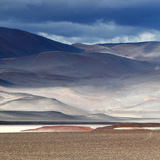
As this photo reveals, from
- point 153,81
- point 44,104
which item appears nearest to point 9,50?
point 153,81

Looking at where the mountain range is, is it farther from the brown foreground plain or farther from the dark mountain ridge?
the brown foreground plain

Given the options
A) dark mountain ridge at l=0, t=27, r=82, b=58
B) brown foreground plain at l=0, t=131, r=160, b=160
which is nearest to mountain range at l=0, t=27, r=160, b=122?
dark mountain ridge at l=0, t=27, r=82, b=58

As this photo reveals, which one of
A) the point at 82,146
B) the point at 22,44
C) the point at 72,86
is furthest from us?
the point at 22,44

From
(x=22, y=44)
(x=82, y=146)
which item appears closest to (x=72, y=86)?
(x=22, y=44)

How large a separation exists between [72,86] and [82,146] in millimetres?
47775

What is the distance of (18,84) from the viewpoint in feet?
222

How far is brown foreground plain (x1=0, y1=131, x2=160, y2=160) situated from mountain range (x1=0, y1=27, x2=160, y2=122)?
1751cm

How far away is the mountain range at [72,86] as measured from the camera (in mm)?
49038

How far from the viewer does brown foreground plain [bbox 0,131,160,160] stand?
681 inches

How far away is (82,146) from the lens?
66.7 ft

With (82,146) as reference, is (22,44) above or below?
above

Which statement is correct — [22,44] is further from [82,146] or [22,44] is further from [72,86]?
[82,146]

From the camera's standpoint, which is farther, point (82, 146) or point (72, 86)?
point (72, 86)

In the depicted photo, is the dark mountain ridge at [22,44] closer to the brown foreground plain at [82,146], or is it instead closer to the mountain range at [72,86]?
the mountain range at [72,86]
